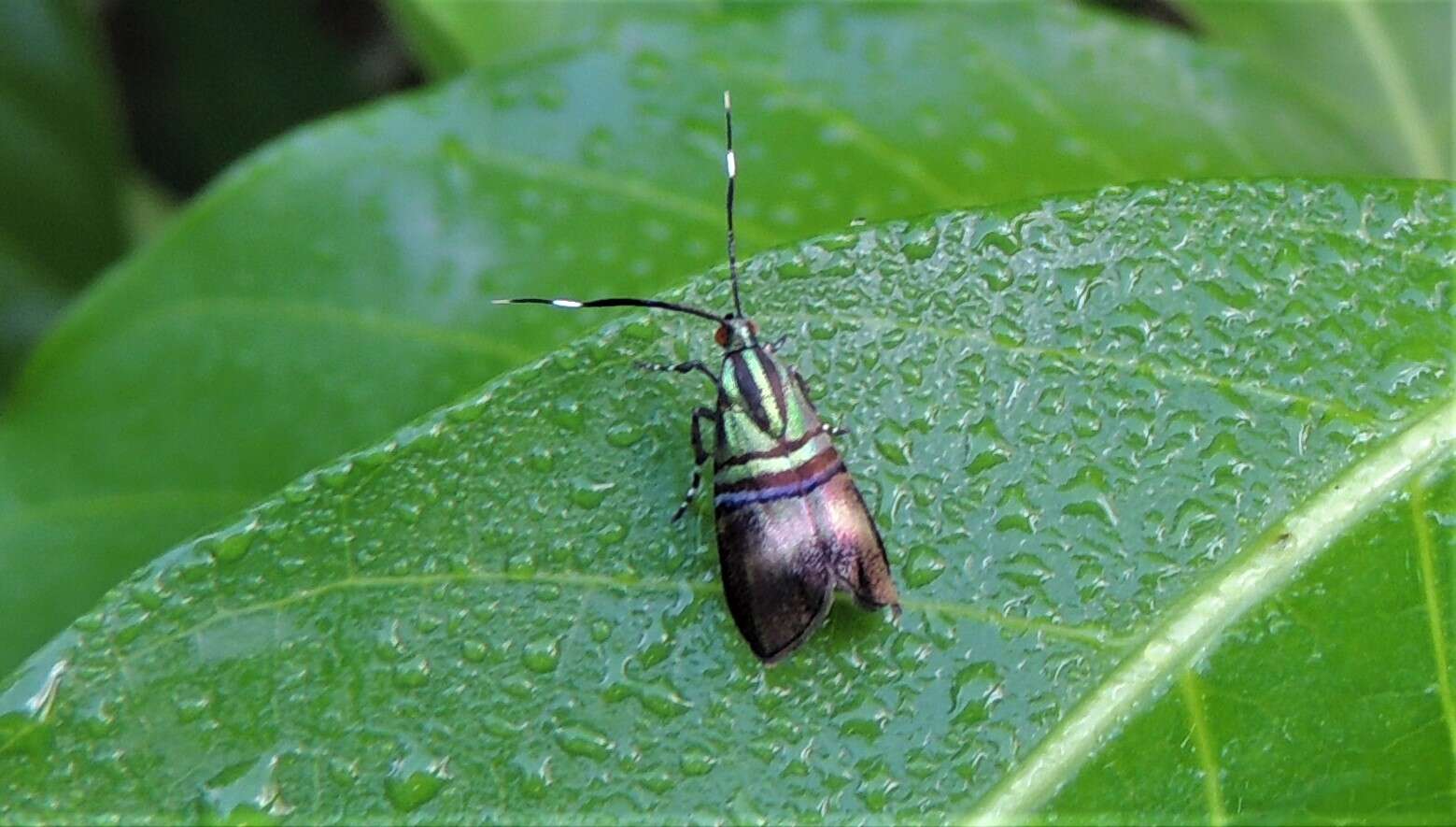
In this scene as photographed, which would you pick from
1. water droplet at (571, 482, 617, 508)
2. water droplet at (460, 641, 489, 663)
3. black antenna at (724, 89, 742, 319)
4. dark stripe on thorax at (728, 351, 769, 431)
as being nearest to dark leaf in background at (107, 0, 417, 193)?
black antenna at (724, 89, 742, 319)

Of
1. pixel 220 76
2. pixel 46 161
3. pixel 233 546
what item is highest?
pixel 220 76

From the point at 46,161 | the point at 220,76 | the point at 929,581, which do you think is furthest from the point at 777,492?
the point at 220,76

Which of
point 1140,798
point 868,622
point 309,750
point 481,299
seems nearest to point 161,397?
point 481,299

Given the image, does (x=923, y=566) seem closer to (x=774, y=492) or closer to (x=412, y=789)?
(x=774, y=492)

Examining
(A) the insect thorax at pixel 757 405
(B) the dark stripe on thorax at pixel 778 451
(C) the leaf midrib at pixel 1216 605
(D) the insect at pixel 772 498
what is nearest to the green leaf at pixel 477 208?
(D) the insect at pixel 772 498

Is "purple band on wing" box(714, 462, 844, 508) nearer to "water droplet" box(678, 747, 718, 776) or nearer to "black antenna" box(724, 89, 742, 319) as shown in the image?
"black antenna" box(724, 89, 742, 319)

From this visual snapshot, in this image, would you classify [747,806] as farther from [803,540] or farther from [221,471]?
[221,471]
